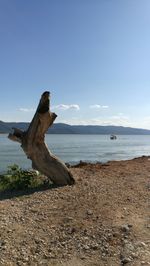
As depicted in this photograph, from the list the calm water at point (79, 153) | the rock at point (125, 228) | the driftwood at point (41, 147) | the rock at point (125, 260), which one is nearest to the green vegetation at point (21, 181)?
the driftwood at point (41, 147)

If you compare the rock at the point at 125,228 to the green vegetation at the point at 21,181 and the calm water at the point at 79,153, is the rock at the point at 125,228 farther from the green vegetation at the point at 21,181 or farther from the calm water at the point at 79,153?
the calm water at the point at 79,153

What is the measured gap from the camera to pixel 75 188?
41.3 feet

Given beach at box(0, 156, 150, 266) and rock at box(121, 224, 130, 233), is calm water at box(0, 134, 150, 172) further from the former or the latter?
rock at box(121, 224, 130, 233)

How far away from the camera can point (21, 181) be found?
1348 cm

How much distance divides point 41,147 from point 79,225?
169 inches

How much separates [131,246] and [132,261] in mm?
632

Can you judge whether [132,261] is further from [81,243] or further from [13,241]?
[13,241]

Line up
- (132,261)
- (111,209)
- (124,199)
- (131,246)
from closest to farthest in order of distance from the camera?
(132,261), (131,246), (111,209), (124,199)

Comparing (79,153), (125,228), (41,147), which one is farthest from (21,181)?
(79,153)

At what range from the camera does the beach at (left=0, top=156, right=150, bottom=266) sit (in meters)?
8.20

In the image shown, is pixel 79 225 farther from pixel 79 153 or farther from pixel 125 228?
pixel 79 153

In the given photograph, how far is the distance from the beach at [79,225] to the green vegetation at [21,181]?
691 millimetres

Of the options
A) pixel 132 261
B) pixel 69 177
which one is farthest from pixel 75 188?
pixel 132 261

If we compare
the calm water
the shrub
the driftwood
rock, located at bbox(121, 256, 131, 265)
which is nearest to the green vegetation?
the shrub
